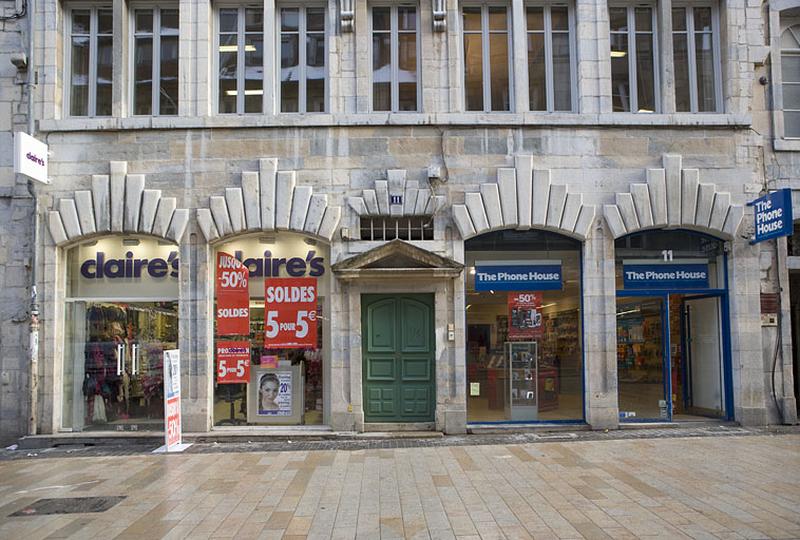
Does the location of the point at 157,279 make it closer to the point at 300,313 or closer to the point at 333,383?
the point at 300,313

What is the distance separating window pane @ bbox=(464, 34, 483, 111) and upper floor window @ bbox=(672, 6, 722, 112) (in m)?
3.83

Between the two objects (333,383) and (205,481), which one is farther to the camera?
(333,383)

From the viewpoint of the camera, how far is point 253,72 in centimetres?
1331

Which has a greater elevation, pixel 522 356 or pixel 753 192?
pixel 753 192

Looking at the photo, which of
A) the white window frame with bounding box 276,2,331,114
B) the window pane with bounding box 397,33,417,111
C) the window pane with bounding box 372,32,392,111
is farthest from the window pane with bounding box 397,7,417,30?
the white window frame with bounding box 276,2,331,114

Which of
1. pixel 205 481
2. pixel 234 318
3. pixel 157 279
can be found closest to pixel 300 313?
pixel 234 318

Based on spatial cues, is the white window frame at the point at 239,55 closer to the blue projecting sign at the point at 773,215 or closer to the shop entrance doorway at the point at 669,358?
the shop entrance doorway at the point at 669,358

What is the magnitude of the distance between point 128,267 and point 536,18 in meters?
9.22

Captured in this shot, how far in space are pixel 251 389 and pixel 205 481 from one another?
3651mm

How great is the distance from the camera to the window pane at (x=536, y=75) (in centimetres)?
1336

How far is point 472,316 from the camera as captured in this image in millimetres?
12875

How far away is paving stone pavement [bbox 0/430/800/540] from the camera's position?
7.20m

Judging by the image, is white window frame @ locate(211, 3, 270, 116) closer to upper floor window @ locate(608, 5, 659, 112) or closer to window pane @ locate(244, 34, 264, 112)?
window pane @ locate(244, 34, 264, 112)

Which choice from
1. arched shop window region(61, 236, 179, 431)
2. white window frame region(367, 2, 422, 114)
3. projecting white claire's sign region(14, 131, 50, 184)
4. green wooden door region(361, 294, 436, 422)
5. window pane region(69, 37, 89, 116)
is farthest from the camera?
window pane region(69, 37, 89, 116)
